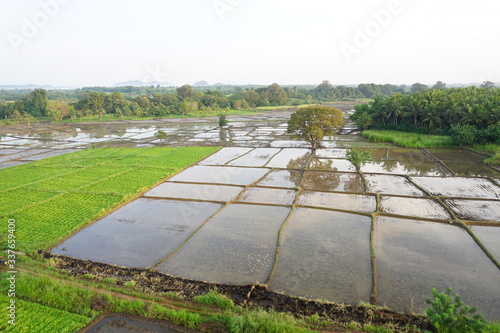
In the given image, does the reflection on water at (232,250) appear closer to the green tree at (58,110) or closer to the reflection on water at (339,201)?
the reflection on water at (339,201)

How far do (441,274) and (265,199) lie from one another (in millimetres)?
9075

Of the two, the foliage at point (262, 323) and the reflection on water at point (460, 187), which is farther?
the reflection on water at point (460, 187)

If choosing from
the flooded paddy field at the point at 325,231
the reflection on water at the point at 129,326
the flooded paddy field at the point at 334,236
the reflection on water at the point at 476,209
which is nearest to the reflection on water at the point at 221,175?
the flooded paddy field at the point at 325,231

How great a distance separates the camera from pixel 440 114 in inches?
1195

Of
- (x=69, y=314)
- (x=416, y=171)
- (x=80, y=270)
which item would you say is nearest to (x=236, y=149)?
(x=416, y=171)

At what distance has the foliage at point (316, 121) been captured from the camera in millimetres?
27391

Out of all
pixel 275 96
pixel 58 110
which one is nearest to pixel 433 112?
pixel 275 96

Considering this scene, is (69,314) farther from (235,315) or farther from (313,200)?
(313,200)

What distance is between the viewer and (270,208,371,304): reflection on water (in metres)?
8.64

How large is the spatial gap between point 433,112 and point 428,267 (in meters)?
26.7

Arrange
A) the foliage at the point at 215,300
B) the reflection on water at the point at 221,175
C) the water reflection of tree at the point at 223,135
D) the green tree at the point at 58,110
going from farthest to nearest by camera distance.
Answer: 1. the green tree at the point at 58,110
2. the water reflection of tree at the point at 223,135
3. the reflection on water at the point at 221,175
4. the foliage at the point at 215,300

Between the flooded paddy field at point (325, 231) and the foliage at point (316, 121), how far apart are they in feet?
17.5

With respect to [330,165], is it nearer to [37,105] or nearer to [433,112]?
[433,112]

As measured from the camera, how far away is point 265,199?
53.5 ft
